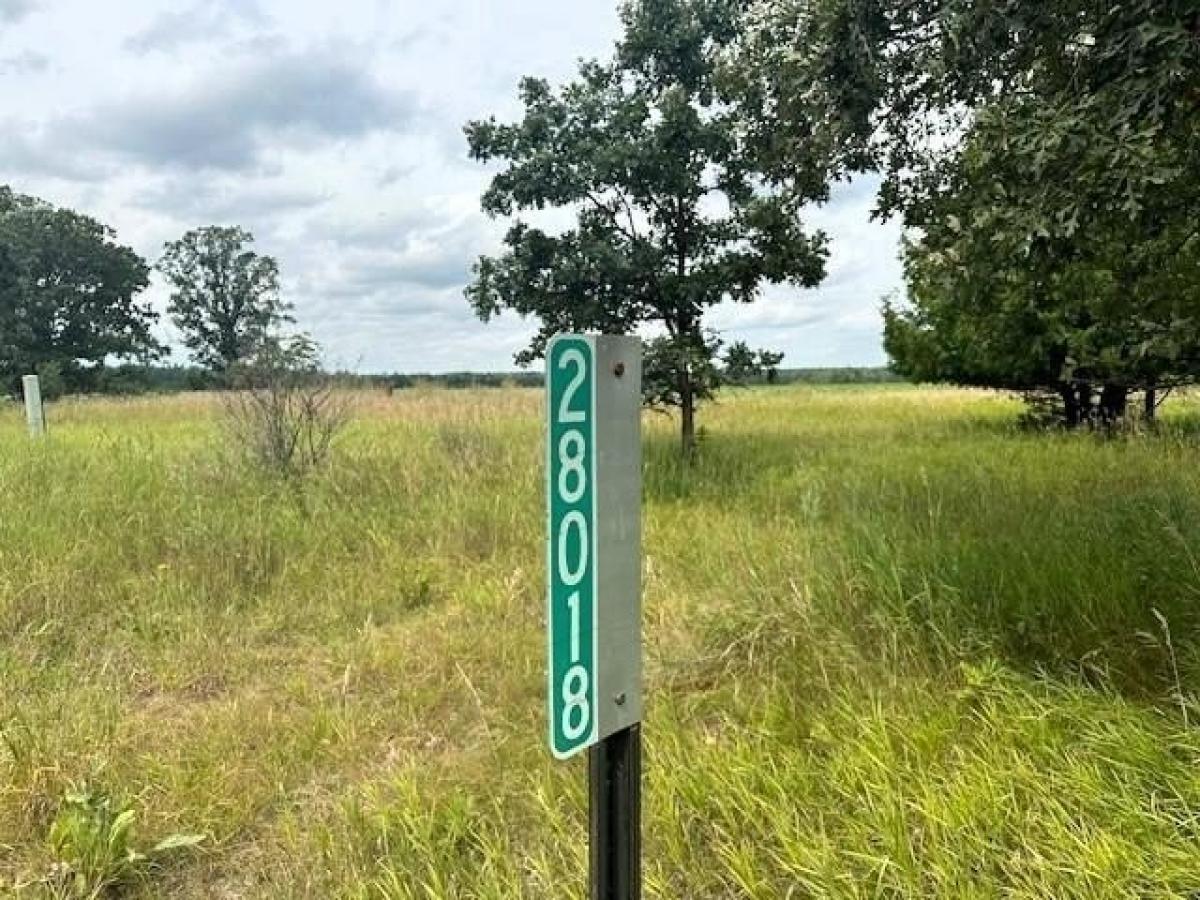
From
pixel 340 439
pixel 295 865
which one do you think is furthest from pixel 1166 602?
pixel 340 439

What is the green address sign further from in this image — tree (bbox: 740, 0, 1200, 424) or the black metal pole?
tree (bbox: 740, 0, 1200, 424)

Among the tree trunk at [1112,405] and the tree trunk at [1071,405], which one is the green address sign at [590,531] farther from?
the tree trunk at [1071,405]

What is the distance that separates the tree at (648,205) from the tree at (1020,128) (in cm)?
392

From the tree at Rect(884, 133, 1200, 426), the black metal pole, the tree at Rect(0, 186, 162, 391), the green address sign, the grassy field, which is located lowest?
the grassy field

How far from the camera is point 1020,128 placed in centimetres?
252

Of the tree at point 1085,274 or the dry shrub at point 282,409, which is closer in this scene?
the tree at point 1085,274

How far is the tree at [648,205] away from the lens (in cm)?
784

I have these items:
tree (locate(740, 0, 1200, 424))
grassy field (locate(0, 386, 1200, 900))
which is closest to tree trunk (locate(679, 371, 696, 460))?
grassy field (locate(0, 386, 1200, 900))

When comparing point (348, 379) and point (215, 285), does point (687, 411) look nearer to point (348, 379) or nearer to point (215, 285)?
point (348, 379)

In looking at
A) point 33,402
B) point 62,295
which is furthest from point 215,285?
point 33,402

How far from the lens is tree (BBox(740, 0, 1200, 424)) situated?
2307 mm

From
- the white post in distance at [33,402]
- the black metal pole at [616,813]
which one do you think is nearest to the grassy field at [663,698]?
the black metal pole at [616,813]

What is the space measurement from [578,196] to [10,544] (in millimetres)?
5571

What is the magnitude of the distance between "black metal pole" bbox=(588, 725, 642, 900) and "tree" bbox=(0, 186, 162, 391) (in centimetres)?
3709
